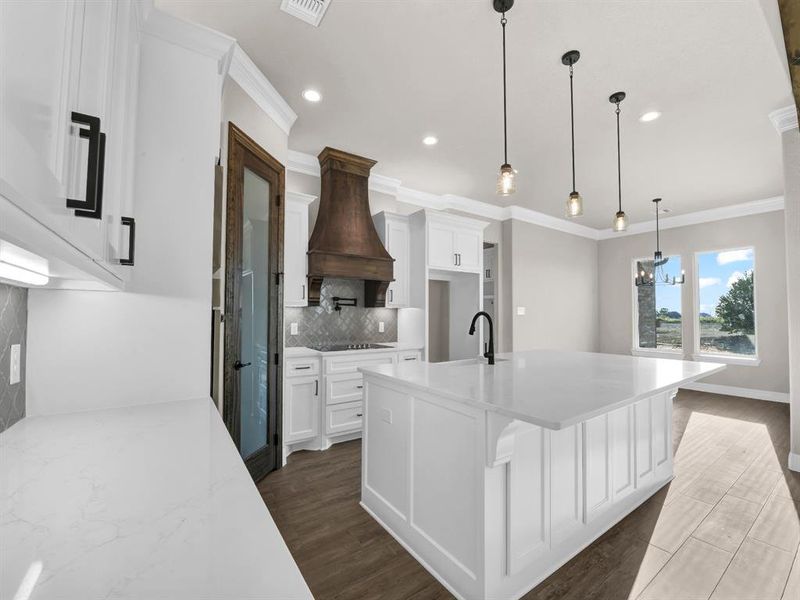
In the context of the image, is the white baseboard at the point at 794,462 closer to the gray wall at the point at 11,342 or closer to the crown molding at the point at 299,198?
the crown molding at the point at 299,198

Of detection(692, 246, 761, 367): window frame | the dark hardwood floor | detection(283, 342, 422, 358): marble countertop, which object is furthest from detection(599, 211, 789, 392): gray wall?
detection(283, 342, 422, 358): marble countertop

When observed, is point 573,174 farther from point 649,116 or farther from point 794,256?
point 794,256

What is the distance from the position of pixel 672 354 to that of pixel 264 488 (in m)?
6.47

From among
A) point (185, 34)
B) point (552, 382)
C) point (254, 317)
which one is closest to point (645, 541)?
point (552, 382)

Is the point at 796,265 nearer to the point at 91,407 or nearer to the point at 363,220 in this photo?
the point at 363,220

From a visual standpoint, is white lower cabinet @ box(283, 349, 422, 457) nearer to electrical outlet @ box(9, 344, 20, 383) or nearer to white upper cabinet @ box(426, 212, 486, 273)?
white upper cabinet @ box(426, 212, 486, 273)

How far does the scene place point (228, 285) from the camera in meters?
2.29

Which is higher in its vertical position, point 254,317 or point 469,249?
point 469,249

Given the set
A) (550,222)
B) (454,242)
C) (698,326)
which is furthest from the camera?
(550,222)

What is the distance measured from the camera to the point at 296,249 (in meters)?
3.45

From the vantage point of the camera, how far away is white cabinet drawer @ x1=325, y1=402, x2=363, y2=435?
3.33 metres

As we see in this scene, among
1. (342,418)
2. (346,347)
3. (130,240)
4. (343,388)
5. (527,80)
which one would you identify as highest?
(527,80)

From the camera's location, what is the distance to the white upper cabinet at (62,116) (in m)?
0.38

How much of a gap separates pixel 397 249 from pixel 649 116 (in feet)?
8.59
